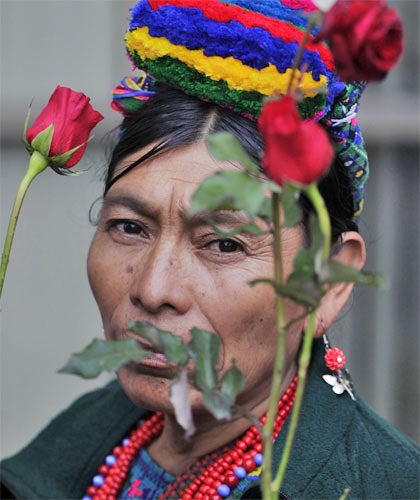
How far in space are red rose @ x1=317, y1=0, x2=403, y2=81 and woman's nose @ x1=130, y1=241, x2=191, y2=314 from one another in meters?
0.78

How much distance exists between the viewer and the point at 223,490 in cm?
167

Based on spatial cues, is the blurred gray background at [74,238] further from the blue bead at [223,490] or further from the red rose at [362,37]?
the red rose at [362,37]

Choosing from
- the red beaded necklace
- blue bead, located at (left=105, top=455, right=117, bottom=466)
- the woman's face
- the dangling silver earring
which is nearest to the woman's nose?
the woman's face

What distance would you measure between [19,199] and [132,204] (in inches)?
24.1

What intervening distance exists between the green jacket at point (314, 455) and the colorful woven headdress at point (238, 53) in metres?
0.50

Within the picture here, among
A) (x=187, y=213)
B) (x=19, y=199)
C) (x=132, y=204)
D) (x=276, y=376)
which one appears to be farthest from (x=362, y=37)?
(x=132, y=204)

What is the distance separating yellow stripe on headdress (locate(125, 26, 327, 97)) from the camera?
4.94 feet

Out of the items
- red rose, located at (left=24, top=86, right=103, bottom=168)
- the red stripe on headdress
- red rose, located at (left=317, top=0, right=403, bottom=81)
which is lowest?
red rose, located at (left=24, top=86, right=103, bottom=168)

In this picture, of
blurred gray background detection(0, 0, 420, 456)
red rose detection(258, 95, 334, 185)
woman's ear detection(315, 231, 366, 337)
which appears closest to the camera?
red rose detection(258, 95, 334, 185)

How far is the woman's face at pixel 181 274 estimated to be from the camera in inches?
59.5

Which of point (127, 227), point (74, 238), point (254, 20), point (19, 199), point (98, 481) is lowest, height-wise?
point (74, 238)

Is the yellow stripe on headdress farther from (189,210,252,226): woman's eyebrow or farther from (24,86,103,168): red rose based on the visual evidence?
(24,86,103,168): red rose

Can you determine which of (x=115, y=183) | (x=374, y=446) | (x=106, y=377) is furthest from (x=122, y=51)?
(x=374, y=446)

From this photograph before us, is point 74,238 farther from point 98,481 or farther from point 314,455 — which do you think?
point 314,455
